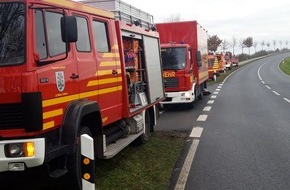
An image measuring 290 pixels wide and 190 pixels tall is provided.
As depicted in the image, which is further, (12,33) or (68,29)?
(68,29)

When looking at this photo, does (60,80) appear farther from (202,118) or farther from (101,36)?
(202,118)

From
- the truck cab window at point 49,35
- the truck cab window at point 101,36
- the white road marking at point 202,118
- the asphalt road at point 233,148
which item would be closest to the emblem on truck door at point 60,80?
the truck cab window at point 49,35

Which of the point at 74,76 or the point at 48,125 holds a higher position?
the point at 74,76

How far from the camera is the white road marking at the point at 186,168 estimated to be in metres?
6.07

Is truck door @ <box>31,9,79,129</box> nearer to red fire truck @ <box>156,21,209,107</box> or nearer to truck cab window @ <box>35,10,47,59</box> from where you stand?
truck cab window @ <box>35,10,47,59</box>

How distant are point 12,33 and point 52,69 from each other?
605 millimetres

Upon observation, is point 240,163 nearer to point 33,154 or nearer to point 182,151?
point 182,151

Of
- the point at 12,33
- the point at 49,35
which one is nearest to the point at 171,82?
the point at 49,35

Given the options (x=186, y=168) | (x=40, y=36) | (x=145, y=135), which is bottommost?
(x=186, y=168)

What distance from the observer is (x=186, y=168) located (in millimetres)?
7078

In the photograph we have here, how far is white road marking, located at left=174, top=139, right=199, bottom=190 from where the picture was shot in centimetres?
607

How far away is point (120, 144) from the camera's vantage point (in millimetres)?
7387

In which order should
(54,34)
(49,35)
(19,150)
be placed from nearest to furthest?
(19,150)
(49,35)
(54,34)

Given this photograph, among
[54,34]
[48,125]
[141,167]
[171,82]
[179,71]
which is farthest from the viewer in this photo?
[171,82]
